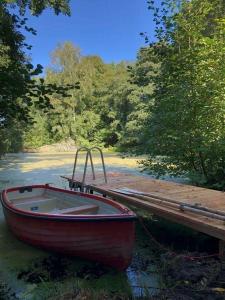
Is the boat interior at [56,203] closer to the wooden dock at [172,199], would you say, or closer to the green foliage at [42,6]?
the wooden dock at [172,199]

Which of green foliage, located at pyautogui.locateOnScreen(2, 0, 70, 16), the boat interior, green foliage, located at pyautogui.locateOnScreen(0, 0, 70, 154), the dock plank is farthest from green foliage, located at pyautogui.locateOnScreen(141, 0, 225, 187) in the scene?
green foliage, located at pyautogui.locateOnScreen(0, 0, 70, 154)

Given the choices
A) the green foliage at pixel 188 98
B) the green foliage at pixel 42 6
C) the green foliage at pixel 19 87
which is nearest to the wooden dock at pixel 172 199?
the green foliage at pixel 188 98

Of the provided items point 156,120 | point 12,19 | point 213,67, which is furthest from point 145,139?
point 12,19

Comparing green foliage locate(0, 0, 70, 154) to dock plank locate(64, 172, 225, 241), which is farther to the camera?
green foliage locate(0, 0, 70, 154)

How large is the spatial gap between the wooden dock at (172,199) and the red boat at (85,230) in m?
0.48

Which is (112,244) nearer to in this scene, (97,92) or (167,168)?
(167,168)

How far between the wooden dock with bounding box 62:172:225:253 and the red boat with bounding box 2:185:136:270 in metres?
0.48

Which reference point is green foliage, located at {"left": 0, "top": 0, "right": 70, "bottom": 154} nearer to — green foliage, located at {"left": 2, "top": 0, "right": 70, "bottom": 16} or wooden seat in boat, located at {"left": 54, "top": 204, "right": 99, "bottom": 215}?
green foliage, located at {"left": 2, "top": 0, "right": 70, "bottom": 16}

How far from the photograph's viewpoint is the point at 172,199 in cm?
429

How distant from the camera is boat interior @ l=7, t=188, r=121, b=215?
4.36 meters

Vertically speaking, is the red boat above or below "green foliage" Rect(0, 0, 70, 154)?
below

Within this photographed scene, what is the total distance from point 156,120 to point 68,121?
2232cm

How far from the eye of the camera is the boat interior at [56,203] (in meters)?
4.36

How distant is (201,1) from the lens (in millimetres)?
6270
